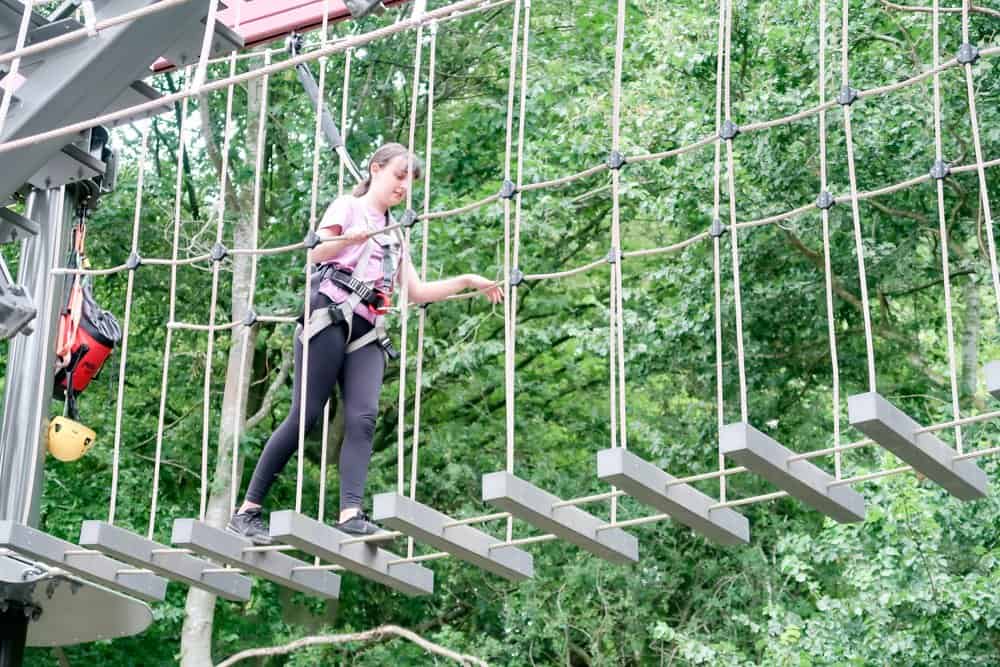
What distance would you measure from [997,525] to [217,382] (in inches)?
203

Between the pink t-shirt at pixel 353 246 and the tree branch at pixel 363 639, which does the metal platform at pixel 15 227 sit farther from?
the tree branch at pixel 363 639

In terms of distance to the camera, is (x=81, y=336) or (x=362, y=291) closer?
(x=362, y=291)

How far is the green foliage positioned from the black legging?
123 inches

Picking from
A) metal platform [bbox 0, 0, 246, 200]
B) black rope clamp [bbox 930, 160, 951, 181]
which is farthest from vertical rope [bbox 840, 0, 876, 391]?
metal platform [bbox 0, 0, 246, 200]

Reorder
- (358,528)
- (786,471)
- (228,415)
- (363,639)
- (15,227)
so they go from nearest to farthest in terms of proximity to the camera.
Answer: (786,471), (358,528), (15,227), (363,639), (228,415)

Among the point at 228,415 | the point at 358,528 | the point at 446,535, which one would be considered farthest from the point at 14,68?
the point at 228,415

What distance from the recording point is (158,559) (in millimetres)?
4227

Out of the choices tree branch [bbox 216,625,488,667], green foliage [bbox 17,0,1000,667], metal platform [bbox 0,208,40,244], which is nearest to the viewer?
metal platform [bbox 0,208,40,244]

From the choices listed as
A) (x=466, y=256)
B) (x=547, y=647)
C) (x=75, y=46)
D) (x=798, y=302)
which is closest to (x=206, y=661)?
(x=547, y=647)

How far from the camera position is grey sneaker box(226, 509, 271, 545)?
4145 millimetres

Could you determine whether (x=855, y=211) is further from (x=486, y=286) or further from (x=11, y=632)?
(x=11, y=632)

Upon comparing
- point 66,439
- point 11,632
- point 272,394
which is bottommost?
point 11,632

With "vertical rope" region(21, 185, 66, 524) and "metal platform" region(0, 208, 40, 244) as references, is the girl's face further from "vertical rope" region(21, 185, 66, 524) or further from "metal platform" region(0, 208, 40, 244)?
"vertical rope" region(21, 185, 66, 524)

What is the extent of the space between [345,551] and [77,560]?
747 millimetres
